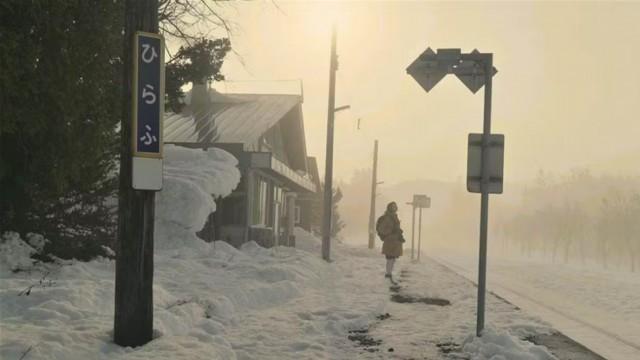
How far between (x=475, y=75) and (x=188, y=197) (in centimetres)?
930

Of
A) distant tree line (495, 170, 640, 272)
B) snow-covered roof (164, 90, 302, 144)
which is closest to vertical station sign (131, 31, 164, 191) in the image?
snow-covered roof (164, 90, 302, 144)

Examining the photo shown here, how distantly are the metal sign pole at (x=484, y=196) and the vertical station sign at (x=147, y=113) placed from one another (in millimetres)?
3825

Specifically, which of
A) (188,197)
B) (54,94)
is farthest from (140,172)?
(188,197)

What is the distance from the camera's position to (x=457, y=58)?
24.3ft

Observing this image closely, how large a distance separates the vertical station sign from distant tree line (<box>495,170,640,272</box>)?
65.6 m

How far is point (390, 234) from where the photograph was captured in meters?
15.3

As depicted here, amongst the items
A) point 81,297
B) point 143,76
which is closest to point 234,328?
point 81,297

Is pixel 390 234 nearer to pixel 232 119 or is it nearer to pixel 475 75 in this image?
pixel 475 75

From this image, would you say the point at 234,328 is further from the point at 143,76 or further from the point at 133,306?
the point at 143,76

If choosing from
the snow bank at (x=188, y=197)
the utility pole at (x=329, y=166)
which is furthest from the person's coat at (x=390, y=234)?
the utility pole at (x=329, y=166)

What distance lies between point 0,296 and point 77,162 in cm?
164

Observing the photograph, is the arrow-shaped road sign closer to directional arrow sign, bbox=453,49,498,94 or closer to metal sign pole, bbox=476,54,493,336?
directional arrow sign, bbox=453,49,498,94

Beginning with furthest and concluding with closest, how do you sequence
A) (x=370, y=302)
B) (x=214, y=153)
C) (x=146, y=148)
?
1. (x=214, y=153)
2. (x=370, y=302)
3. (x=146, y=148)

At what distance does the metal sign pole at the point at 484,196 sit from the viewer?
714 centimetres
